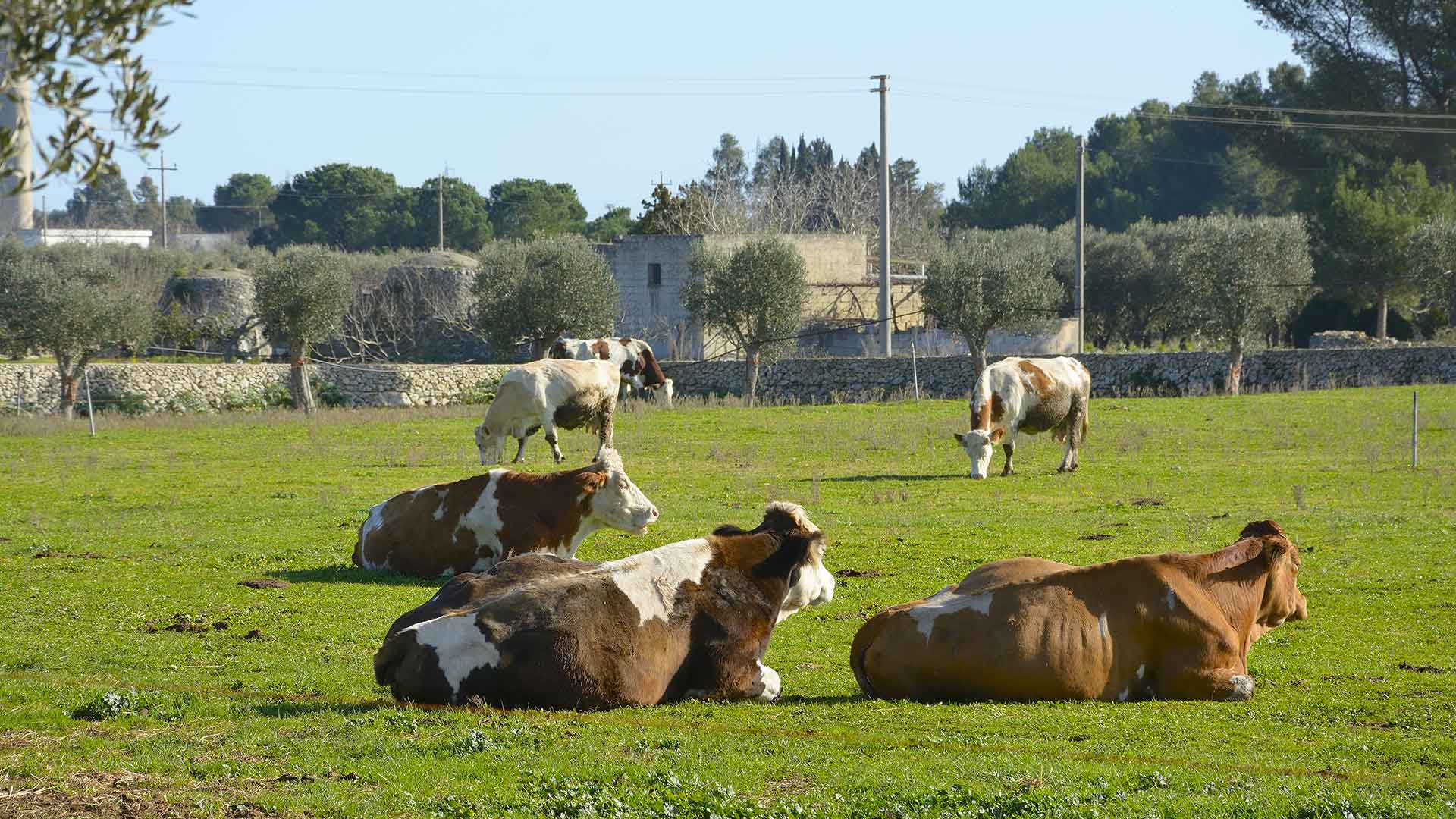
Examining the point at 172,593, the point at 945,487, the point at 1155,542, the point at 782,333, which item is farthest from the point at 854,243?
the point at 172,593

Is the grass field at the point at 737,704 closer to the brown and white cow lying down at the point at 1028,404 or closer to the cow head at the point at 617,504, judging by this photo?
the brown and white cow lying down at the point at 1028,404

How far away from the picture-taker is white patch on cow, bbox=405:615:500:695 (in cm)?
883

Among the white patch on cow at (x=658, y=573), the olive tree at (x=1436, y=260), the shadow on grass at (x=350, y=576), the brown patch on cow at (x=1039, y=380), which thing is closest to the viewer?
the white patch on cow at (x=658, y=573)

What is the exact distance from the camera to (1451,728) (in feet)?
27.7

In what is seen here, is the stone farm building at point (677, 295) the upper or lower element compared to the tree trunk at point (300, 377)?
upper

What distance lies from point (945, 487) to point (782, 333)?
28165 millimetres

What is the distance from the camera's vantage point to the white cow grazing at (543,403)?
88.4 feet

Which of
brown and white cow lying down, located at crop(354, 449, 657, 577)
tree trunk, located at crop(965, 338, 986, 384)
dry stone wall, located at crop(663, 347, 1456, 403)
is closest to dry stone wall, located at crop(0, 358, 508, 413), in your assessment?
dry stone wall, located at crop(663, 347, 1456, 403)

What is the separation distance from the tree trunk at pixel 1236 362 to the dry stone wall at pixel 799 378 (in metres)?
0.23

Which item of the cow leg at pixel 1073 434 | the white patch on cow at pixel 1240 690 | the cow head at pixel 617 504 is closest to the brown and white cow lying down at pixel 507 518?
the cow head at pixel 617 504

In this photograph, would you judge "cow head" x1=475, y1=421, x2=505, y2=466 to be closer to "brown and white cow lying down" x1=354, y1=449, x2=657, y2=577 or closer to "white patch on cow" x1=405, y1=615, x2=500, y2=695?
"brown and white cow lying down" x1=354, y1=449, x2=657, y2=577

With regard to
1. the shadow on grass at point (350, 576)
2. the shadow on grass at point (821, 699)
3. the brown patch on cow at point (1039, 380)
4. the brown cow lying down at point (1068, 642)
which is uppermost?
the brown patch on cow at point (1039, 380)

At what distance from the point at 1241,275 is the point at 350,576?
4076cm

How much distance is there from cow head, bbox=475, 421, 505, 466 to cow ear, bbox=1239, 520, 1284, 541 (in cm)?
1791
